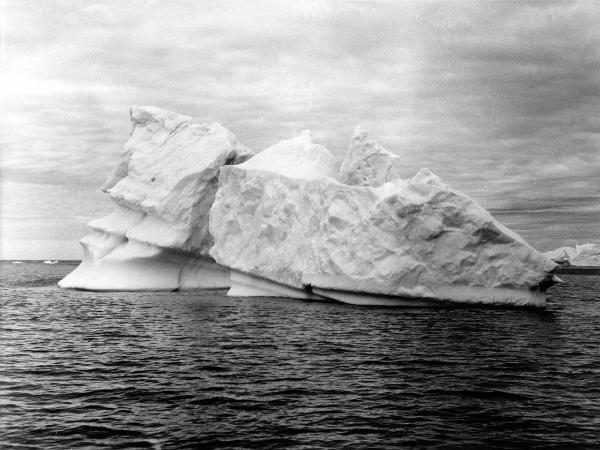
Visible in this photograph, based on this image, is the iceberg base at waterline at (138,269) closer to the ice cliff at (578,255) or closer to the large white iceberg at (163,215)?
the large white iceberg at (163,215)

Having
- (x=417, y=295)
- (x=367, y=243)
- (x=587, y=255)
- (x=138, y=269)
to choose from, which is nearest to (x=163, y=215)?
(x=138, y=269)

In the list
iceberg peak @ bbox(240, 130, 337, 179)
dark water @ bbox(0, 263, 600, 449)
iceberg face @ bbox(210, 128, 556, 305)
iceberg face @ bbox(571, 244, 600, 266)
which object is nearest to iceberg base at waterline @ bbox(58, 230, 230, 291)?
iceberg face @ bbox(210, 128, 556, 305)

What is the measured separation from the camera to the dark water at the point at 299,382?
7.50 metres

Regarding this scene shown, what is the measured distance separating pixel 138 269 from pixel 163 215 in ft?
10.8

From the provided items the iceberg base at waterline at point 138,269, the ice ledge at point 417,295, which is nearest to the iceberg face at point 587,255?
the iceberg base at waterline at point 138,269

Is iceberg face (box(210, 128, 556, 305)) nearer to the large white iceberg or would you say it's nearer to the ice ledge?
the ice ledge

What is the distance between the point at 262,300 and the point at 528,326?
11.9 m

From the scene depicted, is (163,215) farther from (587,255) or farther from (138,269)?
(587,255)

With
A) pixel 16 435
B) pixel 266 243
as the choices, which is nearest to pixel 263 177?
pixel 266 243

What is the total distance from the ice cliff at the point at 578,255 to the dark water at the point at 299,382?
70.1 meters

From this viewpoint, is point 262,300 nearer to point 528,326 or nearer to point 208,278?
point 208,278

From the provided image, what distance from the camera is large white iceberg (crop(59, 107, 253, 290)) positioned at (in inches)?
1156

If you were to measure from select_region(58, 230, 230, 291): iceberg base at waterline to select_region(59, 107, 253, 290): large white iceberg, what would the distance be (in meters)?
0.05

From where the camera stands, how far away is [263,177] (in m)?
27.1
